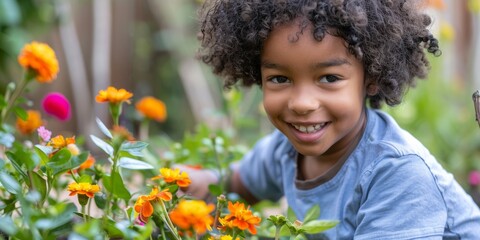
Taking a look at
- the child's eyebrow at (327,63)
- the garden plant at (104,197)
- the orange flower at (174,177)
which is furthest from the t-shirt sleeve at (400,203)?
the orange flower at (174,177)

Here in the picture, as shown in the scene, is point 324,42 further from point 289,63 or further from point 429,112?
point 429,112

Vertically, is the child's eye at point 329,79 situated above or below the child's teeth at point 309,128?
above

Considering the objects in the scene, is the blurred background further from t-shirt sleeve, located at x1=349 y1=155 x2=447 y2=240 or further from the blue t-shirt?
t-shirt sleeve, located at x1=349 y1=155 x2=447 y2=240

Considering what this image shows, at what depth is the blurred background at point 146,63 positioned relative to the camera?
3.48 meters

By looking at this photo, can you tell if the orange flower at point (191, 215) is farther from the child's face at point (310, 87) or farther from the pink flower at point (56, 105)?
the pink flower at point (56, 105)

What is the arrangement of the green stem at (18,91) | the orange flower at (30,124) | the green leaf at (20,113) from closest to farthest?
the green stem at (18,91)
the green leaf at (20,113)
the orange flower at (30,124)

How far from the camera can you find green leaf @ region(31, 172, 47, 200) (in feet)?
4.30

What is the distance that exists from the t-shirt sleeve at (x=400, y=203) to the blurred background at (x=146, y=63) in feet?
5.84

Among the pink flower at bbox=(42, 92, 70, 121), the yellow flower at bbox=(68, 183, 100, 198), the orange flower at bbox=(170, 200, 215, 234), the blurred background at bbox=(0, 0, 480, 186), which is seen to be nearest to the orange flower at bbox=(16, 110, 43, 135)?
the pink flower at bbox=(42, 92, 70, 121)

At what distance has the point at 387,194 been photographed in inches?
58.1

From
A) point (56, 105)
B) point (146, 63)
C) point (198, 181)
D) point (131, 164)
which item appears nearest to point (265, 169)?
point (198, 181)

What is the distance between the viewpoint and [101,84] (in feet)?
13.3

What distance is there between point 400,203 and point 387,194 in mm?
35

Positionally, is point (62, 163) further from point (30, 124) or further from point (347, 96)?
Answer: point (347, 96)
